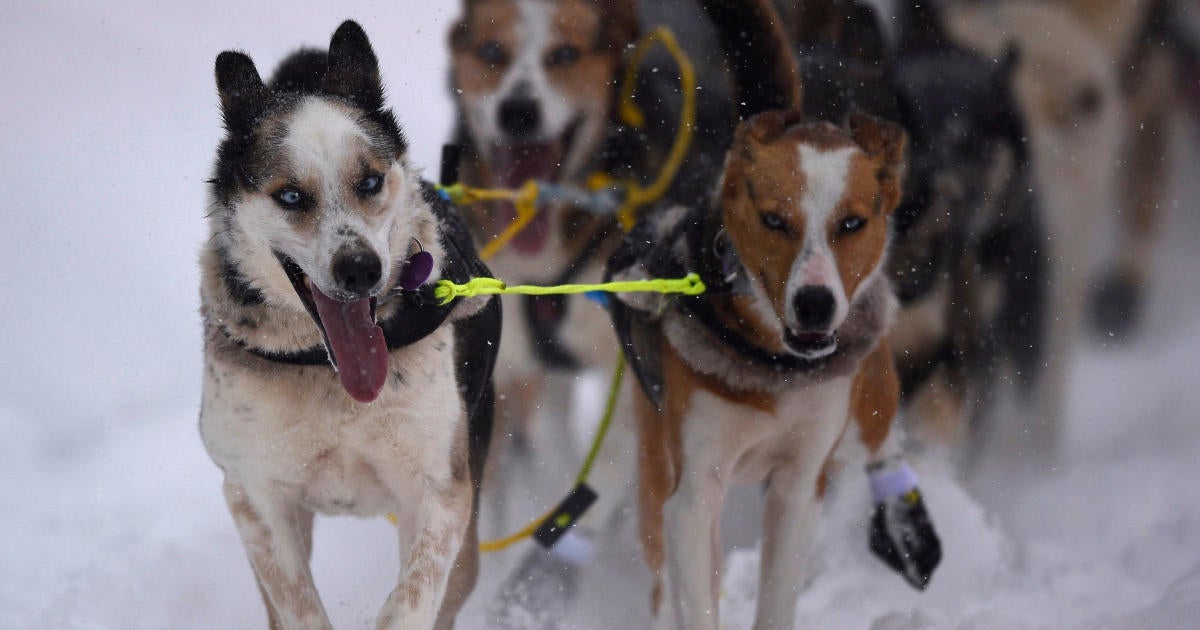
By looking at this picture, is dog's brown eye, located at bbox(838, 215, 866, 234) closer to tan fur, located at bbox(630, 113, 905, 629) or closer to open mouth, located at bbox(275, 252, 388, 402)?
tan fur, located at bbox(630, 113, 905, 629)

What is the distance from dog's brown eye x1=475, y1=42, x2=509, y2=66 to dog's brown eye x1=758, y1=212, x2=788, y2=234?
1.84 meters

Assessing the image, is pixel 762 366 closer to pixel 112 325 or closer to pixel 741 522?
pixel 741 522

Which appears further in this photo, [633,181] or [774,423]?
[633,181]

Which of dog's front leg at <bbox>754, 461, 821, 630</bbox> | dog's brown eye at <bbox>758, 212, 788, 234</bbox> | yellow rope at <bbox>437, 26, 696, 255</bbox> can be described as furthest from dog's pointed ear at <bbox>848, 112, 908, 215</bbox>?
yellow rope at <bbox>437, 26, 696, 255</bbox>

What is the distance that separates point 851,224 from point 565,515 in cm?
133

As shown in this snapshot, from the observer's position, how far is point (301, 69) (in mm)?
3125

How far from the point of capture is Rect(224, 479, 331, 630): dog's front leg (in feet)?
8.45

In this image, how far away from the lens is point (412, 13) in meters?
4.63

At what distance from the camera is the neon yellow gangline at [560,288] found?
8.61 ft

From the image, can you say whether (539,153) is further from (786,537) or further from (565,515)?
(786,537)

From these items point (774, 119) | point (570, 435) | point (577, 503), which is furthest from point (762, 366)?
point (570, 435)

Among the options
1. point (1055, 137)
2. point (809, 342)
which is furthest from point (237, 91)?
point (1055, 137)

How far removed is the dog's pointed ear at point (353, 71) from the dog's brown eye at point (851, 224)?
104 cm

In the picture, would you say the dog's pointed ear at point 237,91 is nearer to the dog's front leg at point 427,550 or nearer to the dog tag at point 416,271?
the dog tag at point 416,271
